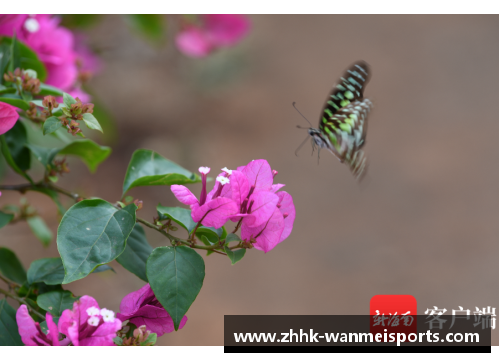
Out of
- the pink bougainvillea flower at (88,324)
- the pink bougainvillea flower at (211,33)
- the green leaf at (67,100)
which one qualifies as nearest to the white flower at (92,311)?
the pink bougainvillea flower at (88,324)

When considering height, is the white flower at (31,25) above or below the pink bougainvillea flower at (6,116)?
above

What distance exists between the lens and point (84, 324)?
16.8 inches

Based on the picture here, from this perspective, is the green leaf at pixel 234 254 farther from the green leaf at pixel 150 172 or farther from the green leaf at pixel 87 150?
the green leaf at pixel 87 150

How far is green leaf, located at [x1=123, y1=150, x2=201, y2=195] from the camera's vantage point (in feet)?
1.73

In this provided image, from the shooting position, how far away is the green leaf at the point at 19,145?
63 cm

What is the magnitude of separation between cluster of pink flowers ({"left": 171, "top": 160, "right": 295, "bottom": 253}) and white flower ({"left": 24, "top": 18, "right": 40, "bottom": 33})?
42cm

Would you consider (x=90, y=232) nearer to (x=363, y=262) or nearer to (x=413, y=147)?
(x=363, y=262)

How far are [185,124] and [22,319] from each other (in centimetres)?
267

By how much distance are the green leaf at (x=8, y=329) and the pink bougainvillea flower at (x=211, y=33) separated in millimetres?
906

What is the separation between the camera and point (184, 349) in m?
0.49

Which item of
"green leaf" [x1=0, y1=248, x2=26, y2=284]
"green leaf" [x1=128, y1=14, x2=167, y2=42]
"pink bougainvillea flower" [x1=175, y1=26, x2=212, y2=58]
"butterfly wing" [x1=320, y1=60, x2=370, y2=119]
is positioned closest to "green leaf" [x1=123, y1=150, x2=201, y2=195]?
"green leaf" [x1=0, y1=248, x2=26, y2=284]

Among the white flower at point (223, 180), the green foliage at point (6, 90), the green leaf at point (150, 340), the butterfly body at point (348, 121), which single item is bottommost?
the green leaf at point (150, 340)

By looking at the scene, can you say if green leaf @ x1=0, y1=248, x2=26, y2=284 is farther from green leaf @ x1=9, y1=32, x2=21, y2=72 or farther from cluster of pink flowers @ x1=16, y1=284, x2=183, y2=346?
green leaf @ x1=9, y1=32, x2=21, y2=72

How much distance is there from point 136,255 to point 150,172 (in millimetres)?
133
